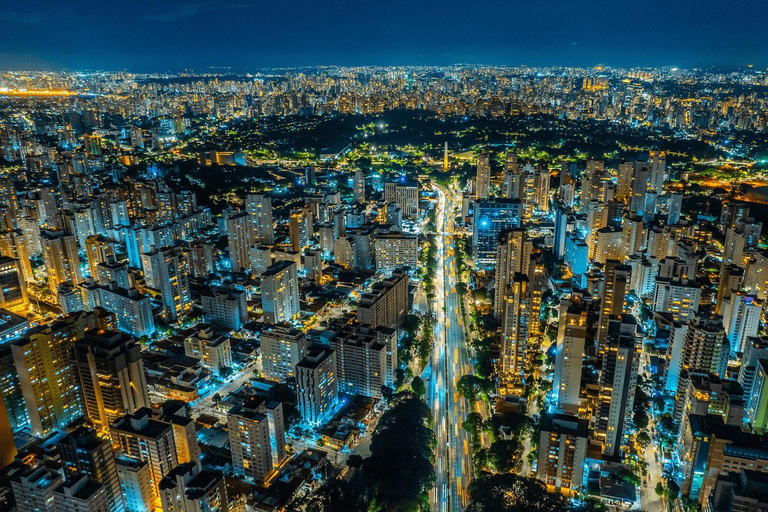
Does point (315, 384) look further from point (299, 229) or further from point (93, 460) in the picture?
point (299, 229)

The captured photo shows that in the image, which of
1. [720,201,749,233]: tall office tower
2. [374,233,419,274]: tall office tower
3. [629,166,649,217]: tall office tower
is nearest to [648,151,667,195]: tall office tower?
[629,166,649,217]: tall office tower

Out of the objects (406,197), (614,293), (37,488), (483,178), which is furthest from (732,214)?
(37,488)

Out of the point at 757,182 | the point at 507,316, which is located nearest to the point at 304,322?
the point at 507,316

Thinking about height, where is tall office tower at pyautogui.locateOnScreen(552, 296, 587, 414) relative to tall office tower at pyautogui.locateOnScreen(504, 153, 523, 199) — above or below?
below

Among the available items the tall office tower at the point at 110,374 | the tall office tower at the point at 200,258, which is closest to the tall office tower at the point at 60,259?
the tall office tower at the point at 200,258

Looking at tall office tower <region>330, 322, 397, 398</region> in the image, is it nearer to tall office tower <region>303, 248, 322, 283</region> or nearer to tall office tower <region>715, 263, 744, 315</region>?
tall office tower <region>303, 248, 322, 283</region>
